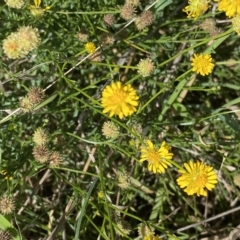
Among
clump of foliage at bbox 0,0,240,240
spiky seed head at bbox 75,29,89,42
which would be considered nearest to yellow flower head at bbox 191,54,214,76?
clump of foliage at bbox 0,0,240,240

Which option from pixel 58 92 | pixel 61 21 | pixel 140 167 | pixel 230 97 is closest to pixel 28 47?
pixel 58 92

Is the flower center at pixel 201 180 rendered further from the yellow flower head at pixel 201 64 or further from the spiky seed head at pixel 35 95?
the spiky seed head at pixel 35 95

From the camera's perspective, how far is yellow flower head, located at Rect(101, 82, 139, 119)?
157 centimetres

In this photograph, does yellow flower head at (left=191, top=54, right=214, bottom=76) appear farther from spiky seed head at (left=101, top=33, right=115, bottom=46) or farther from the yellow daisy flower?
the yellow daisy flower

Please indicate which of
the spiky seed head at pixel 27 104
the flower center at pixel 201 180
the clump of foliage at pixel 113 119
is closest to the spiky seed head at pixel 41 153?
the clump of foliage at pixel 113 119

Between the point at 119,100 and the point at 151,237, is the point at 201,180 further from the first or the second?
the point at 119,100

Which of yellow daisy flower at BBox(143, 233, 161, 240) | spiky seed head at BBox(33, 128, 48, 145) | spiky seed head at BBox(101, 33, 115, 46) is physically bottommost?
yellow daisy flower at BBox(143, 233, 161, 240)

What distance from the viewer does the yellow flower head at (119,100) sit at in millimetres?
1568

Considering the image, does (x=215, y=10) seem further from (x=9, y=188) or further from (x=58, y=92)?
(x=9, y=188)

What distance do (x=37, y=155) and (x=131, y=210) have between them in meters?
0.73

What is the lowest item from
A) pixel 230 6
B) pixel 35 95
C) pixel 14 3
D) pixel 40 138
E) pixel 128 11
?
pixel 40 138

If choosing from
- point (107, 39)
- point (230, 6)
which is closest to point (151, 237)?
point (107, 39)

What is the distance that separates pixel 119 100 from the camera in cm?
157

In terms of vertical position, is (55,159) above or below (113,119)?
below
